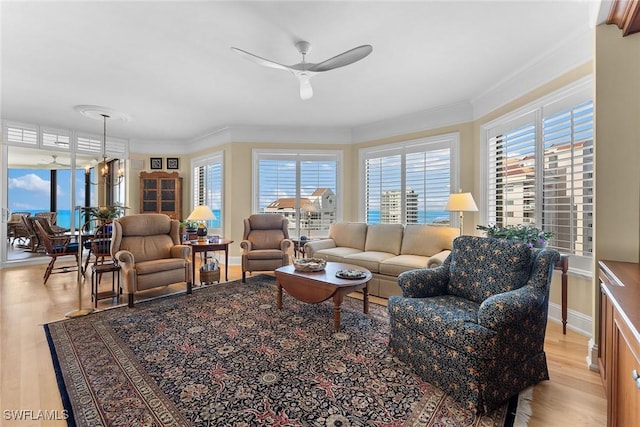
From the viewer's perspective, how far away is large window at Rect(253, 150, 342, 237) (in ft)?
19.3

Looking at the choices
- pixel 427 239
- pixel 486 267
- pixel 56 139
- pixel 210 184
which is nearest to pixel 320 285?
pixel 486 267

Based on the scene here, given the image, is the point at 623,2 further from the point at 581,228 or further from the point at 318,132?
Result: the point at 318,132

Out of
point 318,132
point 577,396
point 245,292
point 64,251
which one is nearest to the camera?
point 577,396

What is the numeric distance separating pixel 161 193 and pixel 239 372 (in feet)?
19.1

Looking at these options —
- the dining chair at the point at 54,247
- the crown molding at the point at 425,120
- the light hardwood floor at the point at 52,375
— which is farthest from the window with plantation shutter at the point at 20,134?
the light hardwood floor at the point at 52,375

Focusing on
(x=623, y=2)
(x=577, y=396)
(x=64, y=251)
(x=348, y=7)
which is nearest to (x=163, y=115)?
(x=64, y=251)

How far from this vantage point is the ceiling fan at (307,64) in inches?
93.3

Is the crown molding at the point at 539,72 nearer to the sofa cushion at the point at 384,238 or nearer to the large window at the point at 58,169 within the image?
the sofa cushion at the point at 384,238

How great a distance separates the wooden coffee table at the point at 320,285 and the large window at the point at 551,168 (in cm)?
199

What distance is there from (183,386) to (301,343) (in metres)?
0.95

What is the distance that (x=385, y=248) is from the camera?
14.6 ft

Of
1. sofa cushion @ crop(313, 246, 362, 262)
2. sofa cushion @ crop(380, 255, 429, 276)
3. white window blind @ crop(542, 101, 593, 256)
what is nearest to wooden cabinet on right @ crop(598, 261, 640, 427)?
white window blind @ crop(542, 101, 593, 256)

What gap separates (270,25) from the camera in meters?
2.55

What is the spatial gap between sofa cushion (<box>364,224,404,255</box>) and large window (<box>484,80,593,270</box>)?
127 cm
